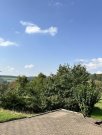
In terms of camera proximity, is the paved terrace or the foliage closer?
the paved terrace

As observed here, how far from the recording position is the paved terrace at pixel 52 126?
15820 mm

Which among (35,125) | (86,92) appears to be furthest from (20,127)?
(86,92)

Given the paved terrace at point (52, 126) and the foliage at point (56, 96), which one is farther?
the foliage at point (56, 96)

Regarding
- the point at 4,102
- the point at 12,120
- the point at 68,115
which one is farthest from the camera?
the point at 4,102

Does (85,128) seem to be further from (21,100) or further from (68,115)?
(21,100)

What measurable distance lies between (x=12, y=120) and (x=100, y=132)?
279 inches

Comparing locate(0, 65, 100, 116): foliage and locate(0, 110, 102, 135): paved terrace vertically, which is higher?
locate(0, 65, 100, 116): foliage

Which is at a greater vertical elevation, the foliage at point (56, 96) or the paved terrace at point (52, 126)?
the foliage at point (56, 96)

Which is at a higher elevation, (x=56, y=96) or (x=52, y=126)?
(x=56, y=96)

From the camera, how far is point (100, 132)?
16359mm

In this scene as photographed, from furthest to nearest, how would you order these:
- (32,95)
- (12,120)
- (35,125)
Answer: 1. (32,95)
2. (12,120)
3. (35,125)

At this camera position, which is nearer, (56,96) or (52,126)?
(52,126)

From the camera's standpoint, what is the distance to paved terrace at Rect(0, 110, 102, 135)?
1582 centimetres

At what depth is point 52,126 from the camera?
17438mm
